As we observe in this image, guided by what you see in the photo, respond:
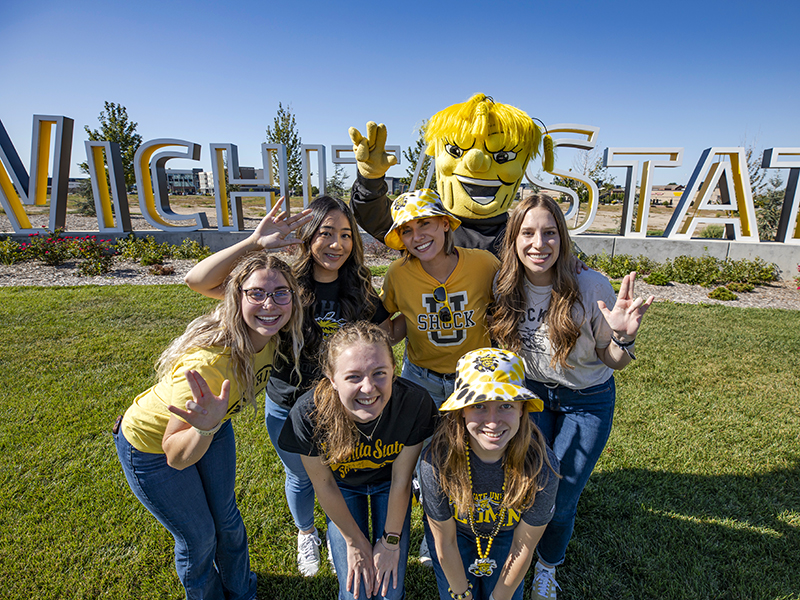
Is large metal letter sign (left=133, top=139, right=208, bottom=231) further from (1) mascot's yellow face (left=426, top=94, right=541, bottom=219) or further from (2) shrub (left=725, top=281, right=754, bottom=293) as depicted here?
(2) shrub (left=725, top=281, right=754, bottom=293)

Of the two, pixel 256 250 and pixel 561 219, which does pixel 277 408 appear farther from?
Answer: pixel 561 219

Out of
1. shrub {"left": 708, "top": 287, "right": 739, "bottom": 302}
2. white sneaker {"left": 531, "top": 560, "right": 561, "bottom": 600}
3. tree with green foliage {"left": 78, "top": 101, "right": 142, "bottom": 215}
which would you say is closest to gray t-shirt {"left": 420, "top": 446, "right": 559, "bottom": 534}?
white sneaker {"left": 531, "top": 560, "right": 561, "bottom": 600}

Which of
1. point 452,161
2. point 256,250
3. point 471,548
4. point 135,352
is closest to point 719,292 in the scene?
point 452,161

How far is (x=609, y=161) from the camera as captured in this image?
11039 millimetres

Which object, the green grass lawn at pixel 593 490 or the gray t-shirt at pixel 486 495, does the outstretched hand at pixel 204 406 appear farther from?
the green grass lawn at pixel 593 490

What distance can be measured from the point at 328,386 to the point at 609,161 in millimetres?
11307

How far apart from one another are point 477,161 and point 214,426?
2.40 meters

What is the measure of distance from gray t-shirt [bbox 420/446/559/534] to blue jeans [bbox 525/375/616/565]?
249mm

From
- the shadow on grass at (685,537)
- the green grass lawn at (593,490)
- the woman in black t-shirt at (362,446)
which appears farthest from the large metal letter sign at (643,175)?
the woman in black t-shirt at (362,446)

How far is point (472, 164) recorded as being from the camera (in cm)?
313

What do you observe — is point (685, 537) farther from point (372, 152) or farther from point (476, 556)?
point (372, 152)

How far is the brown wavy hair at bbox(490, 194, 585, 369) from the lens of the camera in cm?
218

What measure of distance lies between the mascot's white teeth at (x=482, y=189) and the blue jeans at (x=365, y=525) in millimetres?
2081

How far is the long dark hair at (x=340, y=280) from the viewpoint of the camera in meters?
2.42
